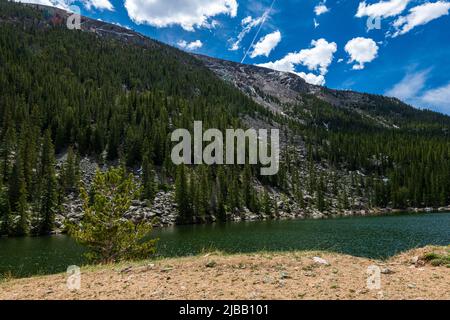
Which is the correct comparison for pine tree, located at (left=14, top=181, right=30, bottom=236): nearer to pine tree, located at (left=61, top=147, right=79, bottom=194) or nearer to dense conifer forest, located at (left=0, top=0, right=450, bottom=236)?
dense conifer forest, located at (left=0, top=0, right=450, bottom=236)

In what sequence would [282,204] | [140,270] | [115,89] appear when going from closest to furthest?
[140,270]
[282,204]
[115,89]

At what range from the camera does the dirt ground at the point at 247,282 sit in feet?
34.4

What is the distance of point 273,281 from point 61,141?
125 metres

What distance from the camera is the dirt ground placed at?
34.4 feet

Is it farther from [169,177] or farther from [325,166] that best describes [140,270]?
[325,166]

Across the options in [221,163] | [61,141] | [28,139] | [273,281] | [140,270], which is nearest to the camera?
[273,281]

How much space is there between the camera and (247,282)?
11.8 m

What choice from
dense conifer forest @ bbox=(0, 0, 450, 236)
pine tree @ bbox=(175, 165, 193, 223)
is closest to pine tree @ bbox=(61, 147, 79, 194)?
dense conifer forest @ bbox=(0, 0, 450, 236)

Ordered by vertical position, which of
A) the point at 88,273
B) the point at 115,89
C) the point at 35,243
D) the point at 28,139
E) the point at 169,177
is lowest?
the point at 35,243

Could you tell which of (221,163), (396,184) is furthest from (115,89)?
(396,184)

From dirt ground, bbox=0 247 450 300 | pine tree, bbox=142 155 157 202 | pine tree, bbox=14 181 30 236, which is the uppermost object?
pine tree, bbox=142 155 157 202

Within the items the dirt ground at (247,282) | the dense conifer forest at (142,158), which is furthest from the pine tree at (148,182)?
the dirt ground at (247,282)

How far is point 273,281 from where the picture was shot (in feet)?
39.2

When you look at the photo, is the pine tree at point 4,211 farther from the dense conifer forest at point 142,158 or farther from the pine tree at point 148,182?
the pine tree at point 148,182
